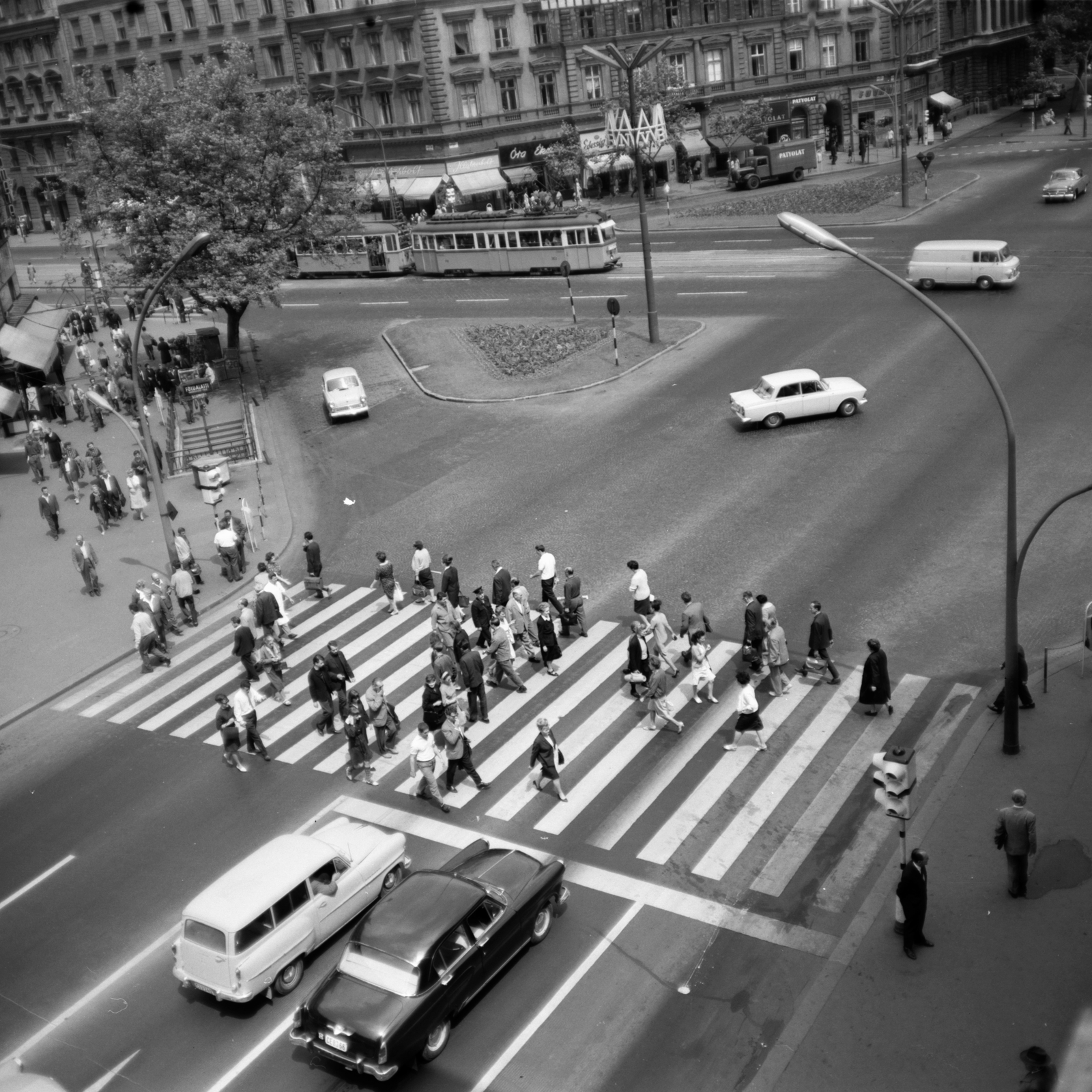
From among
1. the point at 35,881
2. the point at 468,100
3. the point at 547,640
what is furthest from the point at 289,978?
the point at 468,100

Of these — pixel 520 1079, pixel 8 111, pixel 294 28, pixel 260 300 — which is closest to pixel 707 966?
pixel 520 1079

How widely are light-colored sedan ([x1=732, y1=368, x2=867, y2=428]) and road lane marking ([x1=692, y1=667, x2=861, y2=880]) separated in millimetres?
13270

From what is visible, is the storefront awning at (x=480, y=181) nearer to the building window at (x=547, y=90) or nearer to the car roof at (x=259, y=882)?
the building window at (x=547, y=90)

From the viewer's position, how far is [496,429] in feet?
123

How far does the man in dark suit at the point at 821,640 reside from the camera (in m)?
21.1

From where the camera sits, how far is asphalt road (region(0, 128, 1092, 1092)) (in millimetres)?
14961

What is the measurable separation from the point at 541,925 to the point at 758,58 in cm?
7247

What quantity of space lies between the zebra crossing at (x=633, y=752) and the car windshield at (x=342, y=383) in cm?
1670

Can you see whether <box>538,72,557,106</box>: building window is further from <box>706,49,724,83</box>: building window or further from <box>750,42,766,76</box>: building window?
<box>750,42,766,76</box>: building window

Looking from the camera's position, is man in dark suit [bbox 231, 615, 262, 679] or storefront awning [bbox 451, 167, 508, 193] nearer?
man in dark suit [bbox 231, 615, 262, 679]

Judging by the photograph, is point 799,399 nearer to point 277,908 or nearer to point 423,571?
point 423,571

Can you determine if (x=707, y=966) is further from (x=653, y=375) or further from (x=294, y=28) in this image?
(x=294, y=28)

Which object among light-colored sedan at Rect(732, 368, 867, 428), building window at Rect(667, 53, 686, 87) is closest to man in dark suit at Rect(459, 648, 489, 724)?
light-colored sedan at Rect(732, 368, 867, 428)

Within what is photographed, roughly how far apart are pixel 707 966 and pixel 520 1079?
9.13 feet
